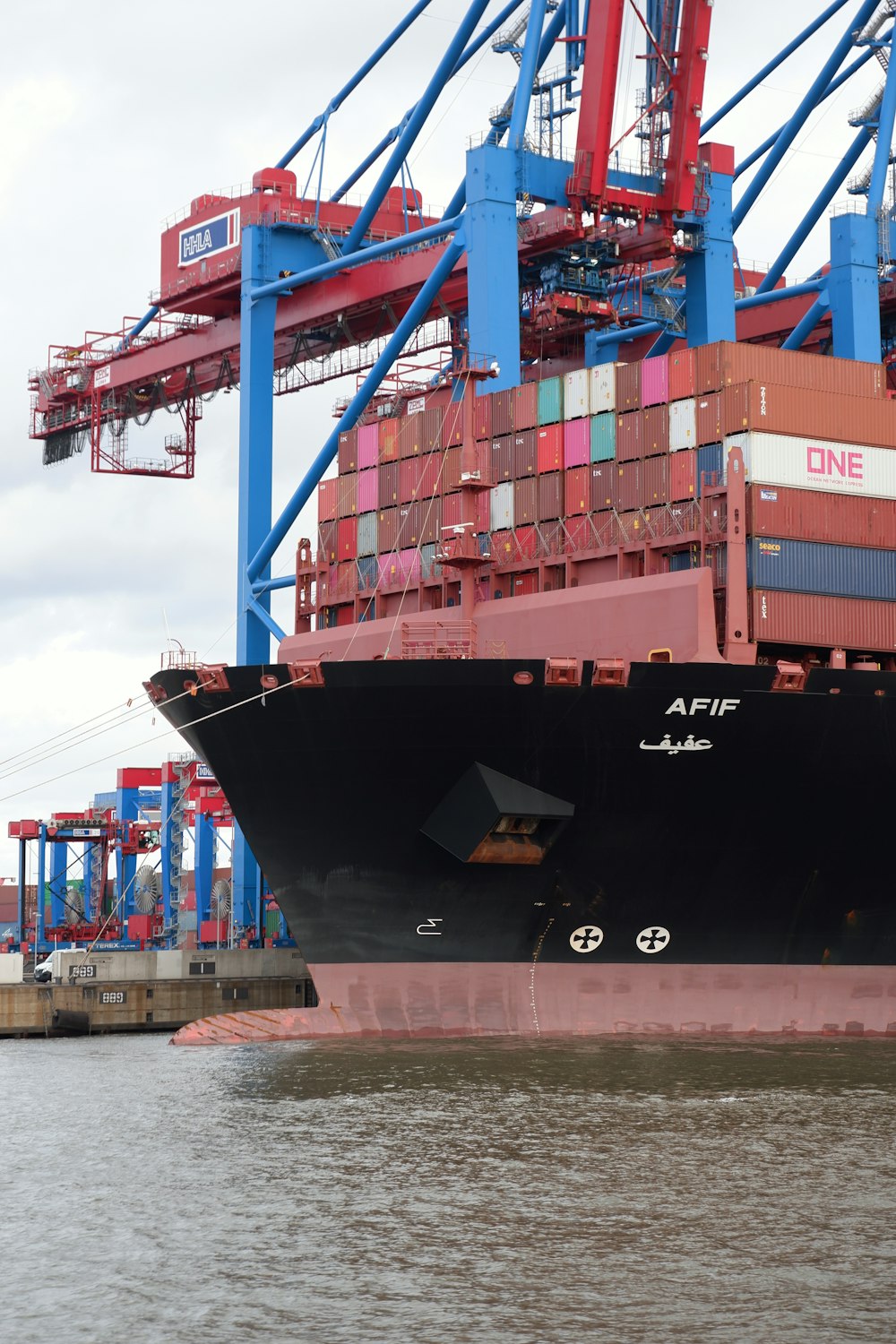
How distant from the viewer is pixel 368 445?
38.1m

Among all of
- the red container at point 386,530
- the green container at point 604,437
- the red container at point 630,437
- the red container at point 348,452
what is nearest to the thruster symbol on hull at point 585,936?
the red container at point 630,437

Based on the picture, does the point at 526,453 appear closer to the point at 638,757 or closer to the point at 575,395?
the point at 575,395

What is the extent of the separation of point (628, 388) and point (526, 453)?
2.45 meters

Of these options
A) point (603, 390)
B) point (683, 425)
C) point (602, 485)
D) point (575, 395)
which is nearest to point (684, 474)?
point (683, 425)

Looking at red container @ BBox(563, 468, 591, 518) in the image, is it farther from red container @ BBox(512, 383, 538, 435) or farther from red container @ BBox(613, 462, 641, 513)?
red container @ BBox(512, 383, 538, 435)

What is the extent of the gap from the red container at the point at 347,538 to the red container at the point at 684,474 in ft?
26.5

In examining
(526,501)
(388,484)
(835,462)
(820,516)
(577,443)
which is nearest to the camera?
(820,516)

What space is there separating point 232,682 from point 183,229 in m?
23.1

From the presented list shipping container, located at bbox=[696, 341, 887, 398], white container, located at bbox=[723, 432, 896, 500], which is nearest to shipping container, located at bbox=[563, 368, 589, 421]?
shipping container, located at bbox=[696, 341, 887, 398]

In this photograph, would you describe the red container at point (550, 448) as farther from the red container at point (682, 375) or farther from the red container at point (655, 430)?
the red container at point (682, 375)

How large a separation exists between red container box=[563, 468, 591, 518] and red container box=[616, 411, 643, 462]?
0.77m

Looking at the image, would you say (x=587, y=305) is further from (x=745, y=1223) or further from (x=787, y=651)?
(x=745, y=1223)

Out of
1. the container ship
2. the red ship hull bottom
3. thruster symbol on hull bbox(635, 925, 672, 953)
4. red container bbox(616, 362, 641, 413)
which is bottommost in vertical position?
the red ship hull bottom

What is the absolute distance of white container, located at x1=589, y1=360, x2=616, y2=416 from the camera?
33.7m
